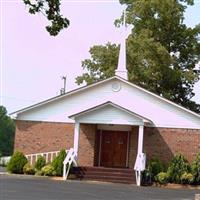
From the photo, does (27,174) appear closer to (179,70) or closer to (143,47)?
(143,47)

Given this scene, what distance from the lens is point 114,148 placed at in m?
32.7

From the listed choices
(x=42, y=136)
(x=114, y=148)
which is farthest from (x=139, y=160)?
(x=42, y=136)

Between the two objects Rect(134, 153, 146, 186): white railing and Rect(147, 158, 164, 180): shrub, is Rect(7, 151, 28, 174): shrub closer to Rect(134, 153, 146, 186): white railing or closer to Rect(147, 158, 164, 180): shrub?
→ Rect(134, 153, 146, 186): white railing

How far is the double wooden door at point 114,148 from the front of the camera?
3248cm

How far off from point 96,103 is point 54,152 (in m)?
3.56

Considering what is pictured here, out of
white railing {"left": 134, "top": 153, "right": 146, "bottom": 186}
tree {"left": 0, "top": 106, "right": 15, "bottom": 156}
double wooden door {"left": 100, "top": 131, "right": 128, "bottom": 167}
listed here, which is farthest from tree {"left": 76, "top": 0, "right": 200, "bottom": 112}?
tree {"left": 0, "top": 106, "right": 15, "bottom": 156}

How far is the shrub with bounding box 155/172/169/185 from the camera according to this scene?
2873 centimetres

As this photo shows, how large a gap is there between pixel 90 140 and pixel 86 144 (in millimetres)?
313

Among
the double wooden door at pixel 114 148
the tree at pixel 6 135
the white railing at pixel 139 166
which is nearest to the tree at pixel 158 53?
the double wooden door at pixel 114 148

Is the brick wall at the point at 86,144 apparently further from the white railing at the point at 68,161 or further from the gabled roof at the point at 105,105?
the white railing at the point at 68,161

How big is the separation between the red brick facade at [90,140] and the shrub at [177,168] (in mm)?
1494

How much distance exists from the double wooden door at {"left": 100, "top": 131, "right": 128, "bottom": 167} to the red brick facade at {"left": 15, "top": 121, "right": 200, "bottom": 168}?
0.39 metres

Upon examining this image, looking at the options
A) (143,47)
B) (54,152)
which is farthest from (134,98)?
(143,47)

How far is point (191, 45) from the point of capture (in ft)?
153
